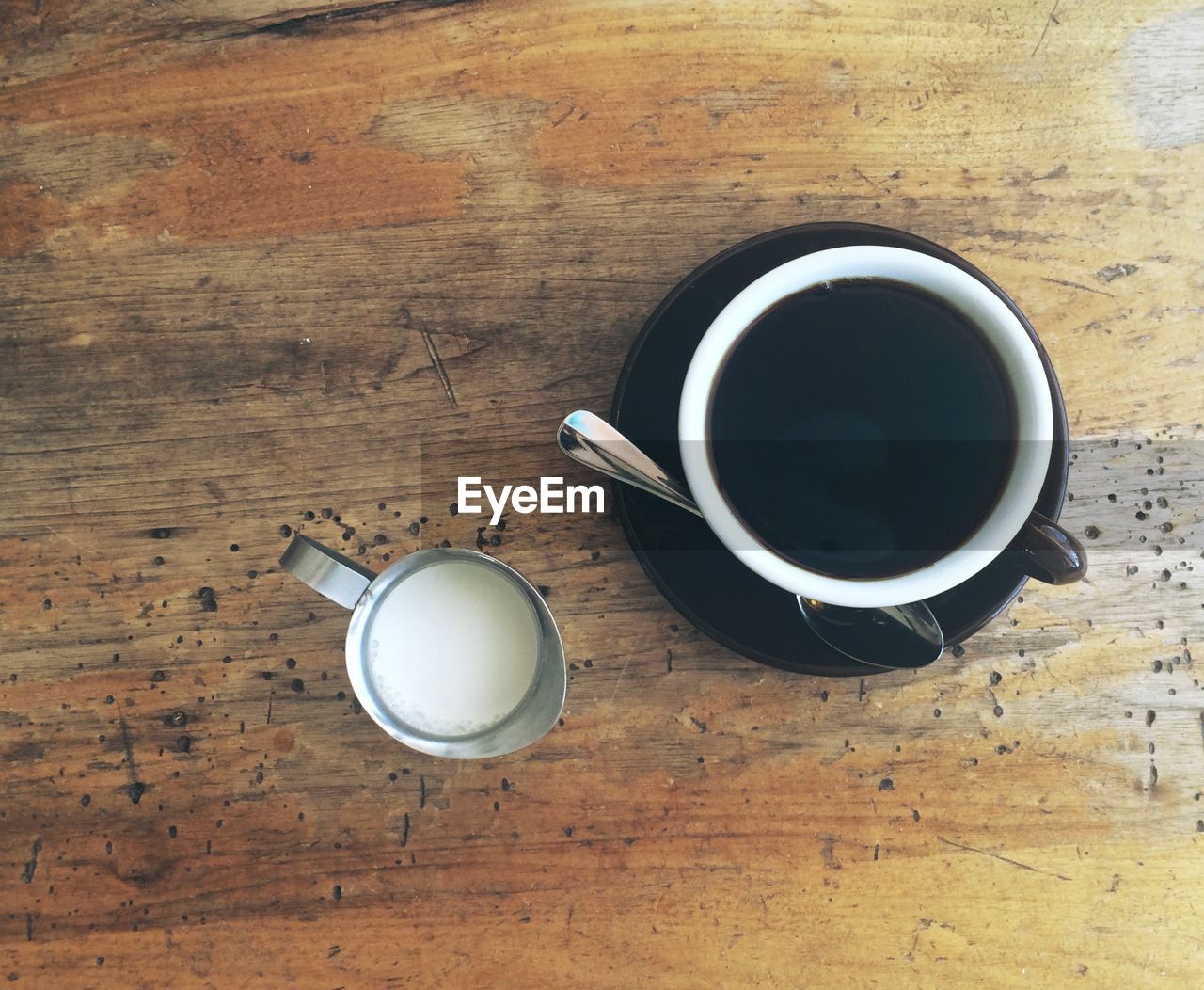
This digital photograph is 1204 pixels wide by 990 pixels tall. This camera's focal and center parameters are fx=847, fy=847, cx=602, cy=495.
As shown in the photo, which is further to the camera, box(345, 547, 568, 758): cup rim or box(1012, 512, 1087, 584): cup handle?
box(345, 547, 568, 758): cup rim

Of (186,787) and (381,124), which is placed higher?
(381,124)

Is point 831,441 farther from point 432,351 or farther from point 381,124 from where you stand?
point 381,124

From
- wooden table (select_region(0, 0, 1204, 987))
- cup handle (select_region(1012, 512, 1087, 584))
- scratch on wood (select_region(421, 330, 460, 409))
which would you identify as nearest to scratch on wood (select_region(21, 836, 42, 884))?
wooden table (select_region(0, 0, 1204, 987))

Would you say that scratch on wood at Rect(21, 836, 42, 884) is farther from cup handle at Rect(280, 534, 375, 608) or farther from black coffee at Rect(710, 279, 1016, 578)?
black coffee at Rect(710, 279, 1016, 578)

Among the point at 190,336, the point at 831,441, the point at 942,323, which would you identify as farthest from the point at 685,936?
the point at 190,336

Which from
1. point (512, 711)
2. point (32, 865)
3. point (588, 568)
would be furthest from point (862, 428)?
point (32, 865)

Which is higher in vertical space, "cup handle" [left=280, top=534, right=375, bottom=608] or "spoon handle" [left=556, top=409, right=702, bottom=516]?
"spoon handle" [left=556, top=409, right=702, bottom=516]
